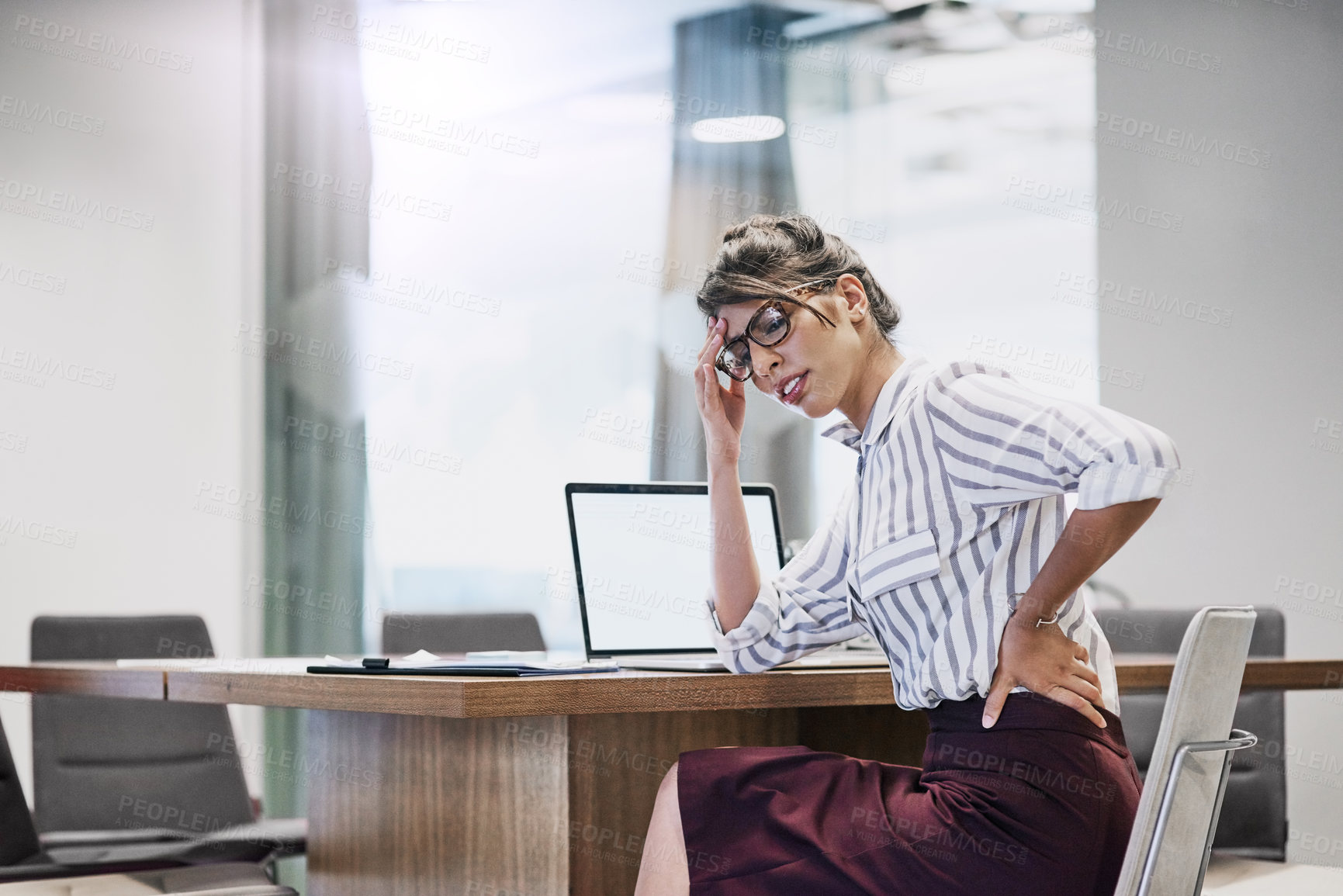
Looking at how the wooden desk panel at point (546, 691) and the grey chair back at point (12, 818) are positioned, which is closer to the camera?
the wooden desk panel at point (546, 691)

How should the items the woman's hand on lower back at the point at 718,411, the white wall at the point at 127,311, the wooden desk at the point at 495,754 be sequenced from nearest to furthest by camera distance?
the wooden desk at the point at 495,754 → the woman's hand on lower back at the point at 718,411 → the white wall at the point at 127,311

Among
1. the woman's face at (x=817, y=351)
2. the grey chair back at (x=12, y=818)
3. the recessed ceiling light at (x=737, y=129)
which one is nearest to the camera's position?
the woman's face at (x=817, y=351)

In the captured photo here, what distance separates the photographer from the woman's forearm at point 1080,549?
4.17 ft

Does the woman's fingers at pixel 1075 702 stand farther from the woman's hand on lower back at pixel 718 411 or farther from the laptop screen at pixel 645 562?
the laptop screen at pixel 645 562

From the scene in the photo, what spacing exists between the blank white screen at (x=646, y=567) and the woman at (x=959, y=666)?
1.75 feet

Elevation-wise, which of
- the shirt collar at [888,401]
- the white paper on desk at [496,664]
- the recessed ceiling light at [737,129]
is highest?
the recessed ceiling light at [737,129]

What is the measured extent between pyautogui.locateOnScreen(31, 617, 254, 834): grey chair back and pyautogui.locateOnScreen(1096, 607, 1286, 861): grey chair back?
2004 mm

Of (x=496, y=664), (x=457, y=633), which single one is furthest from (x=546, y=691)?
(x=457, y=633)

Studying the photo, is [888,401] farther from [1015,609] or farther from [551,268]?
[551,268]

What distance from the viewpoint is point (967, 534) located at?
1.37 m

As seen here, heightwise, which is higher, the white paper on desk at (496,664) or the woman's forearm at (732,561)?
the woman's forearm at (732,561)

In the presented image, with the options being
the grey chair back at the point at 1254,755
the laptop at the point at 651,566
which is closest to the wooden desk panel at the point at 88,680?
the laptop at the point at 651,566

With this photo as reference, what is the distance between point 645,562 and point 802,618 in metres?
0.51

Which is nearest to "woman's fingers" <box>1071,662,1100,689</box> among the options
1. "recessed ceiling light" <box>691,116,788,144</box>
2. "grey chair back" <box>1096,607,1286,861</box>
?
"grey chair back" <box>1096,607,1286,861</box>
